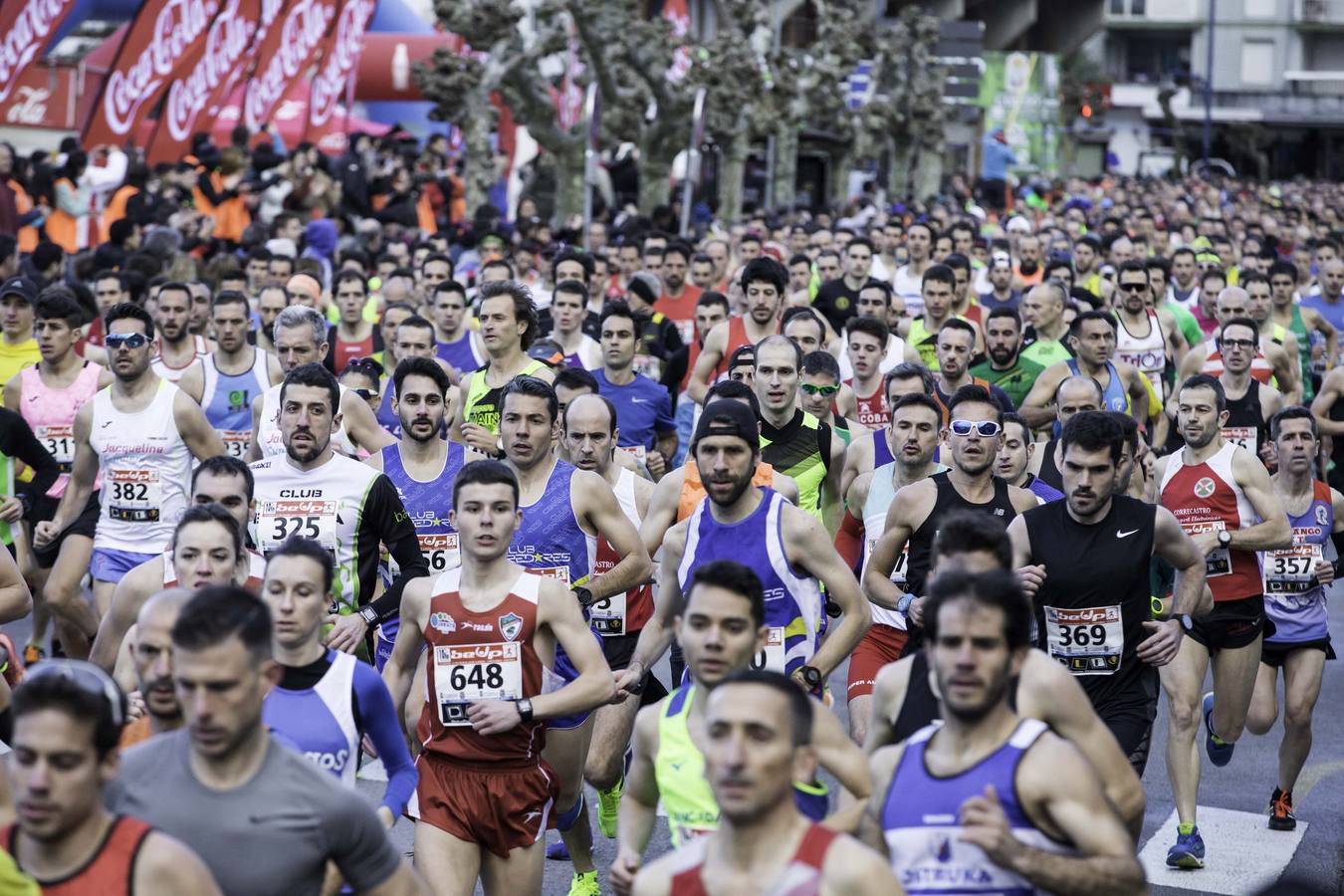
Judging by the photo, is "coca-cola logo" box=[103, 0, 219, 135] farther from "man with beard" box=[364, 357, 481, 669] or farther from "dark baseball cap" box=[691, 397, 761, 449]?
"dark baseball cap" box=[691, 397, 761, 449]

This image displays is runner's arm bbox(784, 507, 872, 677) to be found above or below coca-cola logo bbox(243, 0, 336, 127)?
below

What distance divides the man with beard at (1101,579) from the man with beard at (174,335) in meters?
5.50

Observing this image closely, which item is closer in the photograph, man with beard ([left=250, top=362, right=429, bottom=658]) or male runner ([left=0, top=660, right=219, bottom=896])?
male runner ([left=0, top=660, right=219, bottom=896])

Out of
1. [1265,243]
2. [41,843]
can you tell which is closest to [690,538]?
[41,843]

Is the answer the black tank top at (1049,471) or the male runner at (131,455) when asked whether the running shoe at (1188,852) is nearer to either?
the black tank top at (1049,471)

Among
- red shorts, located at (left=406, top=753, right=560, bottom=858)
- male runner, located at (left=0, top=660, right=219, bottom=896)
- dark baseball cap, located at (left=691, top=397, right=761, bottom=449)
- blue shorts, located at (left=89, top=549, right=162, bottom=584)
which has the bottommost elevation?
red shorts, located at (left=406, top=753, right=560, bottom=858)

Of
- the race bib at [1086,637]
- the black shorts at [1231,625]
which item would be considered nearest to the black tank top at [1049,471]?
the black shorts at [1231,625]

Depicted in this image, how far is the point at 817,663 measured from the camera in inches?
251

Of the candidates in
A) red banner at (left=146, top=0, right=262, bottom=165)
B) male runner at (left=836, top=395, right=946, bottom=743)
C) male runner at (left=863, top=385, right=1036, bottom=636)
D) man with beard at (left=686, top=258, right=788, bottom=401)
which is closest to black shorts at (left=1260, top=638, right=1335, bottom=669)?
male runner at (left=836, top=395, right=946, bottom=743)

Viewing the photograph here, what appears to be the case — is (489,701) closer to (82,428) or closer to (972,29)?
(82,428)

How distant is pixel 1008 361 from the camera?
465 inches

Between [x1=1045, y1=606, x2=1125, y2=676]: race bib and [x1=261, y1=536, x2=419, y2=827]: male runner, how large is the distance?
7.86 ft

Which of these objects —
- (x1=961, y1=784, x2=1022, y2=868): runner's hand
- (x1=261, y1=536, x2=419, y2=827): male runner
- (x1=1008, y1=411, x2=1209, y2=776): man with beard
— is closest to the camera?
(x1=961, y1=784, x2=1022, y2=868): runner's hand

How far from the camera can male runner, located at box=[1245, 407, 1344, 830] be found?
8.31 m
